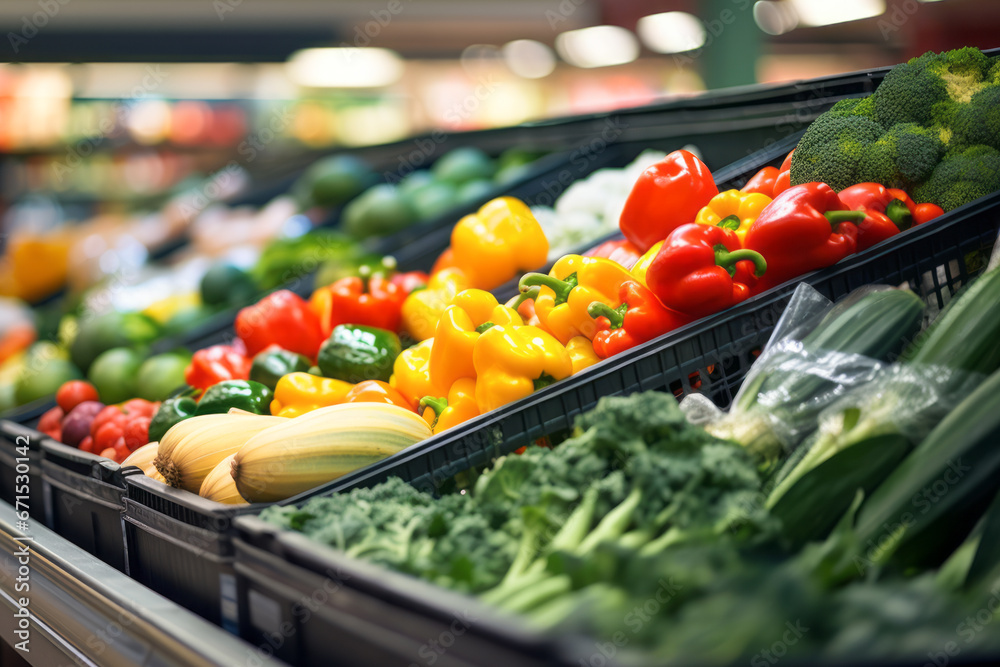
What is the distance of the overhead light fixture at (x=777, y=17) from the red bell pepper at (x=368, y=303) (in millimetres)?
6637

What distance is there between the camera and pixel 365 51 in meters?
8.15

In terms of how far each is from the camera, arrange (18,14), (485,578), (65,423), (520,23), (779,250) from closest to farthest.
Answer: (485,578), (779,250), (65,423), (18,14), (520,23)

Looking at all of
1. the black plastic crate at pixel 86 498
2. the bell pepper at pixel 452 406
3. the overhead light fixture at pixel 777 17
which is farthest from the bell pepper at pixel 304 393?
the overhead light fixture at pixel 777 17

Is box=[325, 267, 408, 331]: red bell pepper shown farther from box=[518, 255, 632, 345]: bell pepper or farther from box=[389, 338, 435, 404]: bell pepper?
box=[518, 255, 632, 345]: bell pepper

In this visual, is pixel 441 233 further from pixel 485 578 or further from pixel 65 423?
pixel 485 578

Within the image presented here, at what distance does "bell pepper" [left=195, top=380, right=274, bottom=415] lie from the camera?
196cm

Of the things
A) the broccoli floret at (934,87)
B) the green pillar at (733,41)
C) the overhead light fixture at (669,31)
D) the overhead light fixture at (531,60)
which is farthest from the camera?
the overhead light fixture at (531,60)

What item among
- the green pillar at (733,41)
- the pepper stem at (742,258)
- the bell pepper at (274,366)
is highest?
the green pillar at (733,41)

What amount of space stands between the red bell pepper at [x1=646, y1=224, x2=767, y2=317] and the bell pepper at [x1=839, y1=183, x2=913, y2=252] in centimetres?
22

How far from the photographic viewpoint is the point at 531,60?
8.84 m

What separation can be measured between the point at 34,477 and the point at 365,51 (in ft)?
22.6

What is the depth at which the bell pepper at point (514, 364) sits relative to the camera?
5.11 feet

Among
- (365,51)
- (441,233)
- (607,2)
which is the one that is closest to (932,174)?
(441,233)

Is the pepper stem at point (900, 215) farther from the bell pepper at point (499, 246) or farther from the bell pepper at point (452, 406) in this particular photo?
the bell pepper at point (499, 246)
